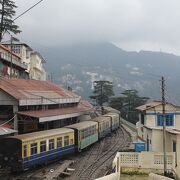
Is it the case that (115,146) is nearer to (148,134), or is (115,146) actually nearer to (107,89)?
(148,134)

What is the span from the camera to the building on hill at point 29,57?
64.4 meters

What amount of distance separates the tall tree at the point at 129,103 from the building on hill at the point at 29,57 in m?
18.4

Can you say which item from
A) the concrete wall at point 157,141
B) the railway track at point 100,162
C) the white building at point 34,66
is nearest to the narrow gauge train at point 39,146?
the railway track at point 100,162

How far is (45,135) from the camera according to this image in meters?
25.7

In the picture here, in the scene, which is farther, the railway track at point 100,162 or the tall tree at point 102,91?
the tall tree at point 102,91

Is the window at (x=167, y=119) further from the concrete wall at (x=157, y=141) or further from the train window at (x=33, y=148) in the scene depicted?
the train window at (x=33, y=148)

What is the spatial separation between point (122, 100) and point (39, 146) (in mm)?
59387

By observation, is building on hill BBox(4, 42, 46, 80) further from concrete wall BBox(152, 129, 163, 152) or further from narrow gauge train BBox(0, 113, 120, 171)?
concrete wall BBox(152, 129, 163, 152)

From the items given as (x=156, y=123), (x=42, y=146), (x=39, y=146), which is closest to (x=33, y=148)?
(x=39, y=146)

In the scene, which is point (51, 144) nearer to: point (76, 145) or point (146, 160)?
point (76, 145)

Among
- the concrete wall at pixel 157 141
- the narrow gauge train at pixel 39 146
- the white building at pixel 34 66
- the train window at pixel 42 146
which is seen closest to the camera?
the narrow gauge train at pixel 39 146

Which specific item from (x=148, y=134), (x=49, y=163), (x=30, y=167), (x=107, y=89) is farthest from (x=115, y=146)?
(x=107, y=89)

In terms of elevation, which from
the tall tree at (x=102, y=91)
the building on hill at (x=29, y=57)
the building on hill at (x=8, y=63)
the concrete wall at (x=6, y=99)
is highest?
the building on hill at (x=29, y=57)

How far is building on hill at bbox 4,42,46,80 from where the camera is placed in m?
64.4
